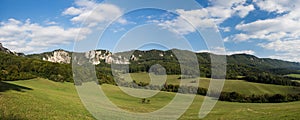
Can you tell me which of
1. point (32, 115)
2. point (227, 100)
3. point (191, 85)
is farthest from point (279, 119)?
point (191, 85)

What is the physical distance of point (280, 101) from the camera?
109 metres

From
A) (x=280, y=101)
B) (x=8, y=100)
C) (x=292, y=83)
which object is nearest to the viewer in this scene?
(x=8, y=100)

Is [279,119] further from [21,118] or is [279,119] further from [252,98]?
[252,98]

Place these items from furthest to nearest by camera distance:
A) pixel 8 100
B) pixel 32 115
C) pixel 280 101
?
1. pixel 280 101
2. pixel 8 100
3. pixel 32 115

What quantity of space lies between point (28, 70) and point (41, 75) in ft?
25.0

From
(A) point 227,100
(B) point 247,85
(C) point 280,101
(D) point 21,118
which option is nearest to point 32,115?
(D) point 21,118

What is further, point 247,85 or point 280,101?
point 247,85

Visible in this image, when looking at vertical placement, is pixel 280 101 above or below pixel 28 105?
below

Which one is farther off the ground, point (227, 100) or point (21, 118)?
point (21, 118)

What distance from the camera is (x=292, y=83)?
15425 centimetres

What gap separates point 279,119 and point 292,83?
13720 cm

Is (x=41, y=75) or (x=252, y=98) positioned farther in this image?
(x=41, y=75)

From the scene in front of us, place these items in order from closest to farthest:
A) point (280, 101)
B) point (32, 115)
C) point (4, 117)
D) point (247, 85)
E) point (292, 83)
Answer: point (4, 117), point (32, 115), point (280, 101), point (247, 85), point (292, 83)

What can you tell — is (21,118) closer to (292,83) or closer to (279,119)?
(279,119)
